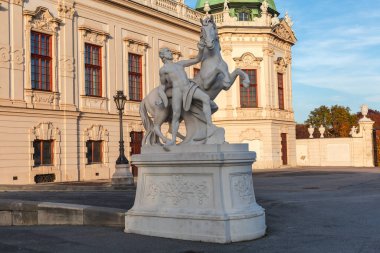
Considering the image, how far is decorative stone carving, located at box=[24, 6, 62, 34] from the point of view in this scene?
2302 cm

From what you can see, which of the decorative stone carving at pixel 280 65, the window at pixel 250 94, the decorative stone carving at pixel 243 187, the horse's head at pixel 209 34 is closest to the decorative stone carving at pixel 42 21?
the horse's head at pixel 209 34

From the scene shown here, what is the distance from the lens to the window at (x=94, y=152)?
1035 inches

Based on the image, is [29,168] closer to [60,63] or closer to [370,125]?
[60,63]

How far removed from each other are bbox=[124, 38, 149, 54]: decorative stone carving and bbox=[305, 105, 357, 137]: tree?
33.6 metres

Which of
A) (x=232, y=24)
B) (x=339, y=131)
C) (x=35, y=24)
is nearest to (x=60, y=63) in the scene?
(x=35, y=24)

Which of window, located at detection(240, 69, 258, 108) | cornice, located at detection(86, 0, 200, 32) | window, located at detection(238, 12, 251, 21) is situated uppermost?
window, located at detection(238, 12, 251, 21)

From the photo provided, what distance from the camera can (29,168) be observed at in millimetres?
22578

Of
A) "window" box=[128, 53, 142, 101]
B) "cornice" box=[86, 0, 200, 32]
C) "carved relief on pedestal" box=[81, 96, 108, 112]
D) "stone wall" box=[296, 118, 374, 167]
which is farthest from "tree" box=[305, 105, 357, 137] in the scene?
"carved relief on pedestal" box=[81, 96, 108, 112]

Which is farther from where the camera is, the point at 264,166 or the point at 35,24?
the point at 264,166

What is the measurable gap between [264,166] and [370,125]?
9.29m

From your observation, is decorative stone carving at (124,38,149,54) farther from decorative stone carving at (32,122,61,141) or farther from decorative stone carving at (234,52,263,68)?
decorative stone carving at (234,52,263,68)

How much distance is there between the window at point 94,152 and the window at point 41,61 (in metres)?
3.97

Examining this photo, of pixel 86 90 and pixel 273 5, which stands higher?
pixel 273 5

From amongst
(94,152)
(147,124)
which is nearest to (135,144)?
(94,152)
